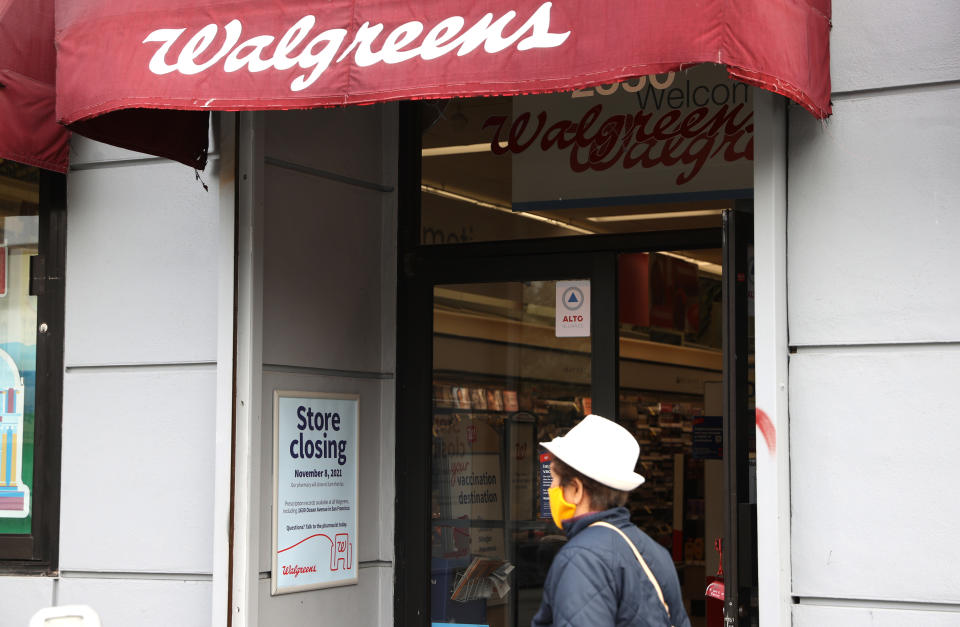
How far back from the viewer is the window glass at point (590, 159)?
19.6 feet

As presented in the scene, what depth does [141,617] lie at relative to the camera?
19.5ft

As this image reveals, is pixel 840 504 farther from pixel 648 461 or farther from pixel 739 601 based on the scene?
pixel 648 461

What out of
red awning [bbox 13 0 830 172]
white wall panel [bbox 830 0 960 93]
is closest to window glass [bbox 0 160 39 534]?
red awning [bbox 13 0 830 172]

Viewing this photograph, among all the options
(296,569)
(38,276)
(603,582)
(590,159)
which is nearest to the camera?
(603,582)

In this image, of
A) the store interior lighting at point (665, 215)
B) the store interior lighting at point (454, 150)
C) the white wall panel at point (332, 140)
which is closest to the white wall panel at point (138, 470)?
the white wall panel at point (332, 140)

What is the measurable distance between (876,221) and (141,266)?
3.47 meters

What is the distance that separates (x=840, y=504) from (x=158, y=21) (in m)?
3.19

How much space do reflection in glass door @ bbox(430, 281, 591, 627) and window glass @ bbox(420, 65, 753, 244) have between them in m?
0.39

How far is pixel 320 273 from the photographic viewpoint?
19.4ft

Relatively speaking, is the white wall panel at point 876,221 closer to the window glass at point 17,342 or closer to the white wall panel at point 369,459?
the white wall panel at point 369,459

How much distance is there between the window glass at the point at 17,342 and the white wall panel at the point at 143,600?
44cm

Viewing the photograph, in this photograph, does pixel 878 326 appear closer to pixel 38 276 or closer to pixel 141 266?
pixel 141 266

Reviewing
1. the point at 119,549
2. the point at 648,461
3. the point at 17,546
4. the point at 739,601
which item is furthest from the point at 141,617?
the point at 648,461

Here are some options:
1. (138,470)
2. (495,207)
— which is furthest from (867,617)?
(138,470)
